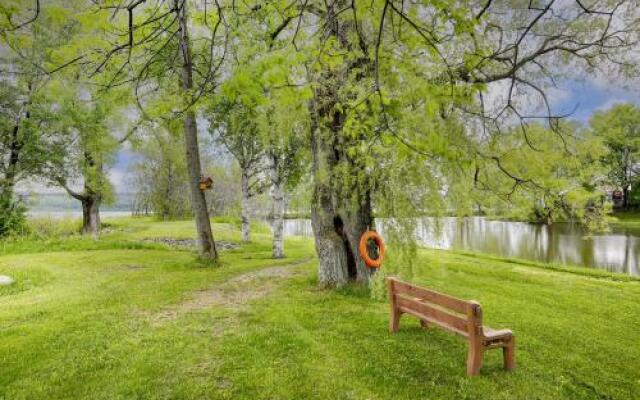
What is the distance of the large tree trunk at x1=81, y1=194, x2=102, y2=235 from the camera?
80.3 feet

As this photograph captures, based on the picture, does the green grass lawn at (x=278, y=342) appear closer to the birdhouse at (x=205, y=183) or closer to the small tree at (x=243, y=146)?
the birdhouse at (x=205, y=183)

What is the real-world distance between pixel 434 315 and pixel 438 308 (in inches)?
7.6

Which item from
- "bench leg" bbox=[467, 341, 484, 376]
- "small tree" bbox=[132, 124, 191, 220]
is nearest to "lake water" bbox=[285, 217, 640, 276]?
"bench leg" bbox=[467, 341, 484, 376]

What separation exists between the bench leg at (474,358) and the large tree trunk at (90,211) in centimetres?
2410

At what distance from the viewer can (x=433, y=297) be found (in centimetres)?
567

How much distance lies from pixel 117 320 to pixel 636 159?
2432 inches

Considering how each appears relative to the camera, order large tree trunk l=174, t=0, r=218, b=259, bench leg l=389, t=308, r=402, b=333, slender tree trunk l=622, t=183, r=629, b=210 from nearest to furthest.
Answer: bench leg l=389, t=308, r=402, b=333 < large tree trunk l=174, t=0, r=218, b=259 < slender tree trunk l=622, t=183, r=629, b=210

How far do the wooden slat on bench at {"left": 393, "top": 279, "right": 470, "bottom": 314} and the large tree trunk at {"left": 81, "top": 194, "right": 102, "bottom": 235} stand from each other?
74.3 feet

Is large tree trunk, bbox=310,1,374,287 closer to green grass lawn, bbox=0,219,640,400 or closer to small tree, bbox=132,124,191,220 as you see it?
green grass lawn, bbox=0,219,640,400

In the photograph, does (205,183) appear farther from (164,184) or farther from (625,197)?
(625,197)

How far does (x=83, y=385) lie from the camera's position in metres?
4.75

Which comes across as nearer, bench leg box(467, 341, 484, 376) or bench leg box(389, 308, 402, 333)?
bench leg box(467, 341, 484, 376)

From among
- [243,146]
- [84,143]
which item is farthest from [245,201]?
[84,143]

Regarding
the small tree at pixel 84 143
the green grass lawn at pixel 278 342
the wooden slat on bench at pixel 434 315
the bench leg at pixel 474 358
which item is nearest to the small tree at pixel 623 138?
the green grass lawn at pixel 278 342
